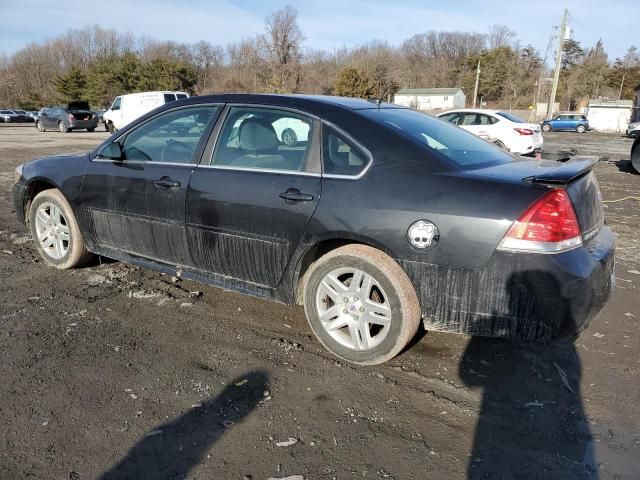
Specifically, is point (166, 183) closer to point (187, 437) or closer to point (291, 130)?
point (291, 130)

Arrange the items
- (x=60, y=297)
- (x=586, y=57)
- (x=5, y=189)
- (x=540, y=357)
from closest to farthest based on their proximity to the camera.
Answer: (x=540, y=357)
(x=60, y=297)
(x=5, y=189)
(x=586, y=57)

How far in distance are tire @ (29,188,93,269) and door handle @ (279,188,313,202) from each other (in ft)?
7.48

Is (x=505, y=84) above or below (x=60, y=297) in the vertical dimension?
above

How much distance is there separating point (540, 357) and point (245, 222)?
81.3 inches

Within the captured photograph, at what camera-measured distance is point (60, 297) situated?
13.2 feet

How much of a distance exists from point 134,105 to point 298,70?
27211mm

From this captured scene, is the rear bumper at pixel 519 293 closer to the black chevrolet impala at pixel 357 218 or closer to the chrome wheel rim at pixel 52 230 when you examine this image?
the black chevrolet impala at pixel 357 218

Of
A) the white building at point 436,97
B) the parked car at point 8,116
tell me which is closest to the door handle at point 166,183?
the parked car at point 8,116

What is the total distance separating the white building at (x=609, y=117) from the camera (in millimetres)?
41844

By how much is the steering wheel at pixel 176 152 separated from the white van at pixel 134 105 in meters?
19.7

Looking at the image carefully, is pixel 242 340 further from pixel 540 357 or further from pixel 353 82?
pixel 353 82

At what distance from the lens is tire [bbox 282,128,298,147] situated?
3.33 meters

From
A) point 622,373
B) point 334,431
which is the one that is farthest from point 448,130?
point 334,431

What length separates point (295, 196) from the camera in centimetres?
305
